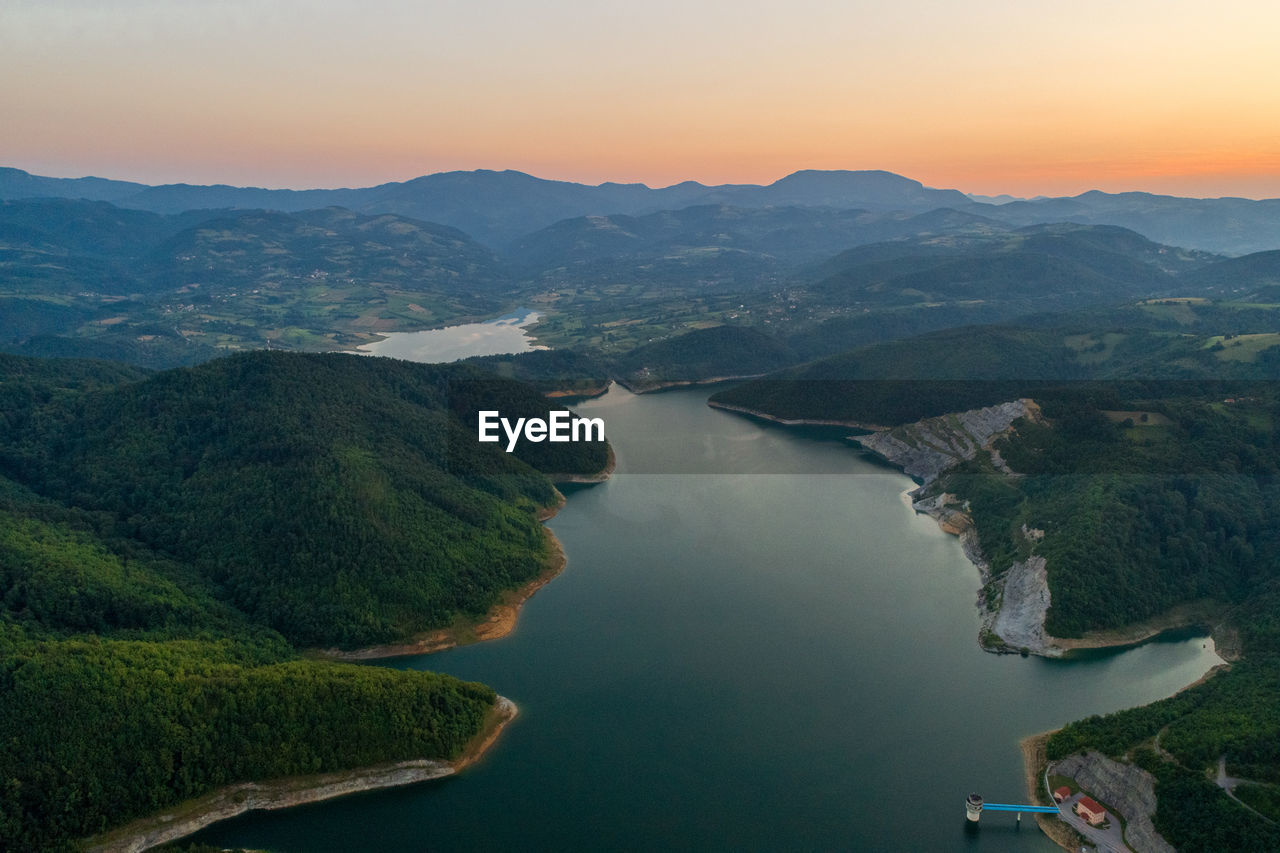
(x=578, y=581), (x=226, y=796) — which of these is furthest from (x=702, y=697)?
(x=226, y=796)

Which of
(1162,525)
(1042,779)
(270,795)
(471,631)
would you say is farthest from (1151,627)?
(270,795)

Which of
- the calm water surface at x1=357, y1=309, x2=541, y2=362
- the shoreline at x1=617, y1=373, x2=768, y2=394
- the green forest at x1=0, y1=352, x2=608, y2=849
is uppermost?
the calm water surface at x1=357, y1=309, x2=541, y2=362

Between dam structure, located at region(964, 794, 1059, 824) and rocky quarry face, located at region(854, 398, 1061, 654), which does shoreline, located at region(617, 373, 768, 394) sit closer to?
rocky quarry face, located at region(854, 398, 1061, 654)

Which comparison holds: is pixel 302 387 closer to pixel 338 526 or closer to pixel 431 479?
pixel 431 479

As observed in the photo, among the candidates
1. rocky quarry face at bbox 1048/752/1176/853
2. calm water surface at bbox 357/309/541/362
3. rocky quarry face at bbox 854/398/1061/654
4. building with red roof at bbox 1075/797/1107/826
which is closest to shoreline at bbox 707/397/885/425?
rocky quarry face at bbox 854/398/1061/654

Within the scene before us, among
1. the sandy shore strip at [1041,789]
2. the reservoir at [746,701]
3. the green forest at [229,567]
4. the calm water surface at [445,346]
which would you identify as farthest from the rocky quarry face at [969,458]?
the calm water surface at [445,346]

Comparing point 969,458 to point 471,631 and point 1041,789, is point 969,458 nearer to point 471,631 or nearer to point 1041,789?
point 1041,789
